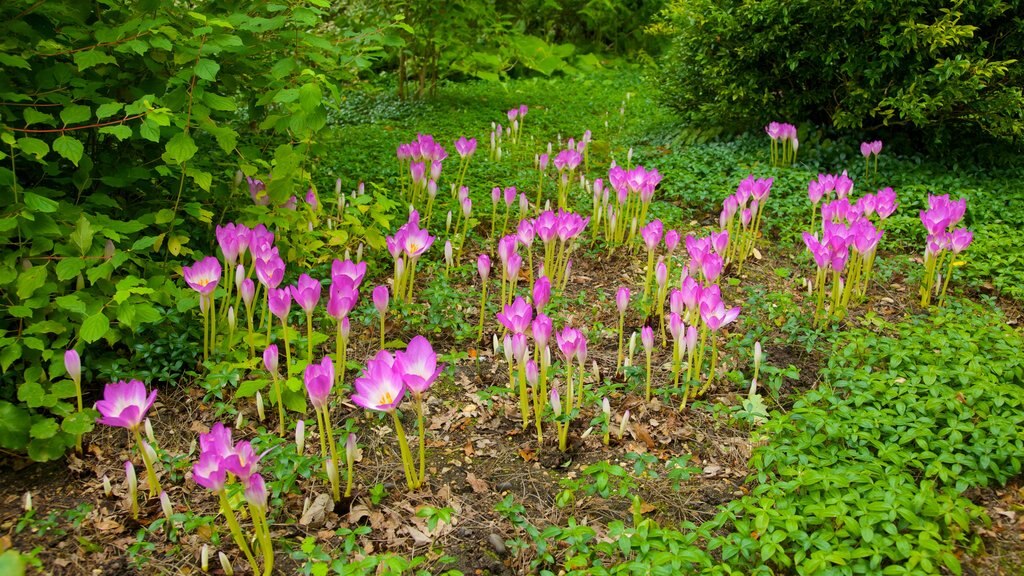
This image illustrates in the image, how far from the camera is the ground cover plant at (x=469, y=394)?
229cm

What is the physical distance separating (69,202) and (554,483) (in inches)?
95.6

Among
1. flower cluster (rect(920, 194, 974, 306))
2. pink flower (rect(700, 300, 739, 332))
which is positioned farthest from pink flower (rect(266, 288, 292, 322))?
flower cluster (rect(920, 194, 974, 306))

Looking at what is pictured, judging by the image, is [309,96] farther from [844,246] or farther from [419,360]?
[844,246]

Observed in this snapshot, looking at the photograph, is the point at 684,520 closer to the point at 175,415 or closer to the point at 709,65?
the point at 175,415

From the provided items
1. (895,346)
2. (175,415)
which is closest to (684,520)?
(895,346)

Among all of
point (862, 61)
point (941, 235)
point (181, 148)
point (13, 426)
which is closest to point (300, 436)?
point (13, 426)

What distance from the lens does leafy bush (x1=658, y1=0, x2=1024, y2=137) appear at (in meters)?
5.30

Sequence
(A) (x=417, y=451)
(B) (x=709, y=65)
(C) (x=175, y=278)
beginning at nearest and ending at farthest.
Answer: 1. (A) (x=417, y=451)
2. (C) (x=175, y=278)
3. (B) (x=709, y=65)

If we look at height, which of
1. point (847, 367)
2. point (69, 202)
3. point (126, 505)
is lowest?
point (126, 505)

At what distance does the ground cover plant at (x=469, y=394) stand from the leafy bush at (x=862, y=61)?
140 cm

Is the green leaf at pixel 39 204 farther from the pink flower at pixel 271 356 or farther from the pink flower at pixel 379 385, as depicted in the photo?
the pink flower at pixel 379 385

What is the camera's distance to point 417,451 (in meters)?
2.89

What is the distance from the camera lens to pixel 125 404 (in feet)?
7.78

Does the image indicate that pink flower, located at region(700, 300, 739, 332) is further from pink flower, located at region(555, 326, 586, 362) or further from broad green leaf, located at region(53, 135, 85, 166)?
broad green leaf, located at region(53, 135, 85, 166)
